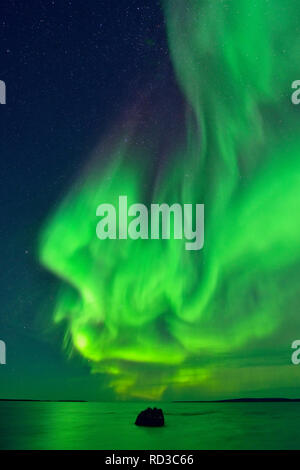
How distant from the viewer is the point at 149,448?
4613mm

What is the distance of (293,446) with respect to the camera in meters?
11.3

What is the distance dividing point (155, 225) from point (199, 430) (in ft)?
32.2
